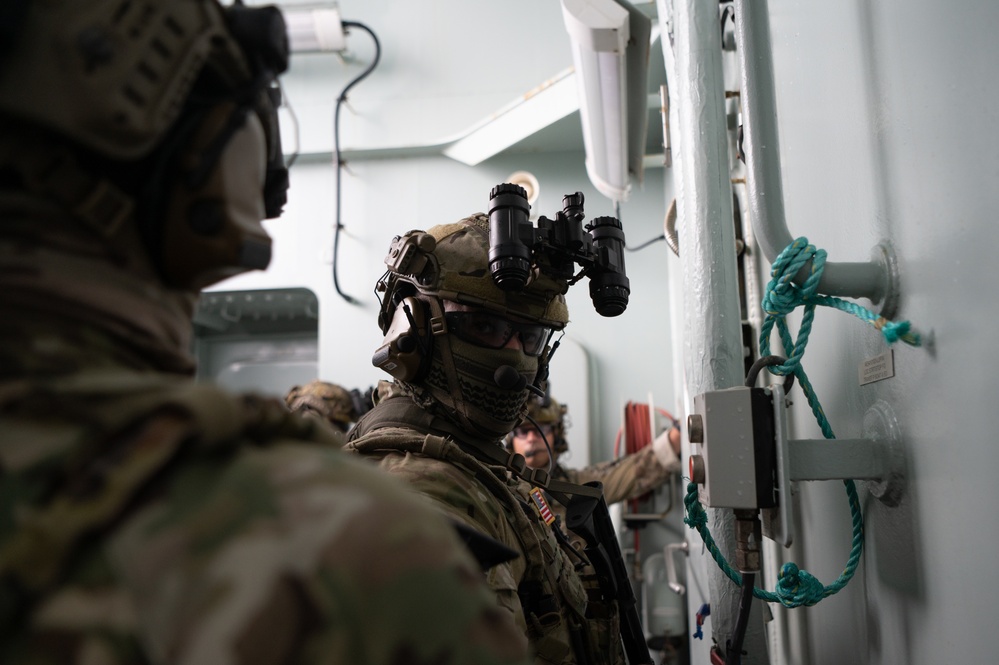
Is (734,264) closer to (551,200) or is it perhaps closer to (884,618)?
(884,618)

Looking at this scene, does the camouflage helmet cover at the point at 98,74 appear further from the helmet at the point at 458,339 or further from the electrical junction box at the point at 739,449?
the helmet at the point at 458,339

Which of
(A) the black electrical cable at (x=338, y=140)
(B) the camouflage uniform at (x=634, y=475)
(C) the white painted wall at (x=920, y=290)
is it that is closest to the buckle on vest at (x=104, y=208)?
(C) the white painted wall at (x=920, y=290)

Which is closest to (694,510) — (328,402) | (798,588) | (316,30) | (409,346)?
(798,588)

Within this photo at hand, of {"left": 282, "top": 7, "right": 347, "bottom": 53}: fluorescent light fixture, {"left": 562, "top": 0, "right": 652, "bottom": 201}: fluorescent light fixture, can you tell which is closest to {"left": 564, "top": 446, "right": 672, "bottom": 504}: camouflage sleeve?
{"left": 562, "top": 0, "right": 652, "bottom": 201}: fluorescent light fixture

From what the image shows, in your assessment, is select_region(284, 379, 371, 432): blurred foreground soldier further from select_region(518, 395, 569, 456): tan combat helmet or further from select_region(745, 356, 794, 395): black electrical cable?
select_region(745, 356, 794, 395): black electrical cable

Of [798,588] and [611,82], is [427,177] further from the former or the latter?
[798,588]

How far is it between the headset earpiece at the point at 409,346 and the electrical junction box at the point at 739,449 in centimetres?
69

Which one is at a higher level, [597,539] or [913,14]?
[913,14]

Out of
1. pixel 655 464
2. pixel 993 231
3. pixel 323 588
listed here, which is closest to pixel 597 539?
pixel 993 231

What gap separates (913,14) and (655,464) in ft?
10.0

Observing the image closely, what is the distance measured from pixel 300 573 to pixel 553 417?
11.1ft

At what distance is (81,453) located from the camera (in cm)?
44

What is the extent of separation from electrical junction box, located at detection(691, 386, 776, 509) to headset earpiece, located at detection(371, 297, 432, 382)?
0.69m

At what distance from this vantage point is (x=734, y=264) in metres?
1.43
